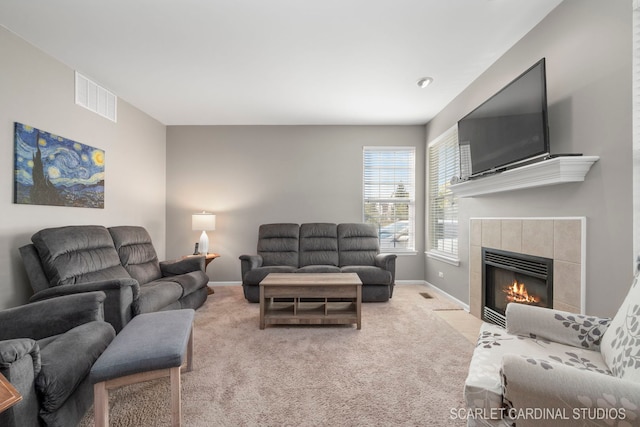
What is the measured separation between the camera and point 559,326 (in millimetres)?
1368

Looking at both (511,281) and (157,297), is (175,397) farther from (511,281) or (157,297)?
(511,281)

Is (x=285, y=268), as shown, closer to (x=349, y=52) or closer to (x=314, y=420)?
(x=314, y=420)

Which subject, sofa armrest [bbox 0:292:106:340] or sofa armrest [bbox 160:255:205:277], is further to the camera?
sofa armrest [bbox 160:255:205:277]

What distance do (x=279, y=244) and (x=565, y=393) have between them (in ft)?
11.6

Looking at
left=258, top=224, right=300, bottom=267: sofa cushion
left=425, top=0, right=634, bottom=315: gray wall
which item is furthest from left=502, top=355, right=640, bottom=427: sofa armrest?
left=258, top=224, right=300, bottom=267: sofa cushion

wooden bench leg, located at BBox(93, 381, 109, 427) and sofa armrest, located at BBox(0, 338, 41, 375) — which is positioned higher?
sofa armrest, located at BBox(0, 338, 41, 375)

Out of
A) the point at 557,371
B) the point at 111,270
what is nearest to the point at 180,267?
the point at 111,270

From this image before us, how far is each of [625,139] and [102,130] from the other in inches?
183

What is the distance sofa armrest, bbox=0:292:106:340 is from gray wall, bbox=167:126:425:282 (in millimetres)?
2723

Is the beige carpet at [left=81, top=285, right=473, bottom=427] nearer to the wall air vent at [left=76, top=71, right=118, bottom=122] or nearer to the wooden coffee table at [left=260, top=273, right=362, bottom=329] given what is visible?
the wooden coffee table at [left=260, top=273, right=362, bottom=329]

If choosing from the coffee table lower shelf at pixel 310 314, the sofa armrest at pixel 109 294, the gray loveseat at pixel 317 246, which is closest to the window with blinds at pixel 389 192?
the gray loveseat at pixel 317 246

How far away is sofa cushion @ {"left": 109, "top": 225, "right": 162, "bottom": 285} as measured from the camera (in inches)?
111

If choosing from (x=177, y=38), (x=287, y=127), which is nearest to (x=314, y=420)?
(x=177, y=38)

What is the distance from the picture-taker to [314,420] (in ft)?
4.75
